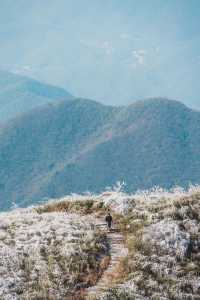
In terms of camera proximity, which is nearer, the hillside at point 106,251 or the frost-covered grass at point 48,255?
the hillside at point 106,251

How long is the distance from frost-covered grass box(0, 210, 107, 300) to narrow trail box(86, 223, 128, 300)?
0.67 metres

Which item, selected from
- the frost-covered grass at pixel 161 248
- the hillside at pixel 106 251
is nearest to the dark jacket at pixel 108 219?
the hillside at pixel 106 251

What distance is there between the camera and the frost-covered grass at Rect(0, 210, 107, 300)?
175 feet

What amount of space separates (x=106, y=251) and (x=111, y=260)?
235cm

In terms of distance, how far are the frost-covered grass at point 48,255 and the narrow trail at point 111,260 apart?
666mm

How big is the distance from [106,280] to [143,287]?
316 cm

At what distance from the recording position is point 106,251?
2422 inches

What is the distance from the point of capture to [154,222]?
6562 centimetres

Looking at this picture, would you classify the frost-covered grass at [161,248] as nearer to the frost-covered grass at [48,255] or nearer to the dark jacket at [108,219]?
the dark jacket at [108,219]

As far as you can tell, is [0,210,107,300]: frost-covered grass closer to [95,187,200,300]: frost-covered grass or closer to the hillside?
the hillside

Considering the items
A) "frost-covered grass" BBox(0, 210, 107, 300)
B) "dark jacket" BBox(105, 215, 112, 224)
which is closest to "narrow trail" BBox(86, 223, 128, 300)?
"frost-covered grass" BBox(0, 210, 107, 300)

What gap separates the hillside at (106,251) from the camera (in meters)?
52.9

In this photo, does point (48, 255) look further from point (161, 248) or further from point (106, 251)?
point (161, 248)

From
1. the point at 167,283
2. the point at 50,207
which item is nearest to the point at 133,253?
the point at 167,283
